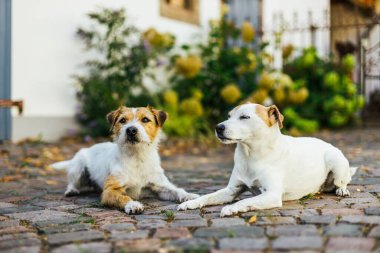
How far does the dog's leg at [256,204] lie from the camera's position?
4039 millimetres

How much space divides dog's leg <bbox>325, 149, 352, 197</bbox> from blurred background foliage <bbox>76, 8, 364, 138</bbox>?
601 centimetres

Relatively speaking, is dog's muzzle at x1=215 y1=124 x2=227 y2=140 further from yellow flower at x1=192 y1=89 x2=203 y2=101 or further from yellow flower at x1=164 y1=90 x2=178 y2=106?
yellow flower at x1=192 y1=89 x2=203 y2=101

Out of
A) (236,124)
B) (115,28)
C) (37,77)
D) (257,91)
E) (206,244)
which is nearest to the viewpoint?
(206,244)

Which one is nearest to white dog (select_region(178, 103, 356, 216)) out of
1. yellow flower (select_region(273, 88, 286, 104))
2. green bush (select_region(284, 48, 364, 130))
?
yellow flower (select_region(273, 88, 286, 104))

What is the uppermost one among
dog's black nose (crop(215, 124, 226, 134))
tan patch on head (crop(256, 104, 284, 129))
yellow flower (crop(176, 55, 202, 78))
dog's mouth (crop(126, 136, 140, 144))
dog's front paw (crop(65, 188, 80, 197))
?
yellow flower (crop(176, 55, 202, 78))

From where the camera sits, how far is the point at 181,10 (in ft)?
43.4

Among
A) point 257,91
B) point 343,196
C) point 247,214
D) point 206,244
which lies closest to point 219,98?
point 257,91

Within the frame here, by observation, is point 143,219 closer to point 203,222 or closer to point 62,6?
point 203,222

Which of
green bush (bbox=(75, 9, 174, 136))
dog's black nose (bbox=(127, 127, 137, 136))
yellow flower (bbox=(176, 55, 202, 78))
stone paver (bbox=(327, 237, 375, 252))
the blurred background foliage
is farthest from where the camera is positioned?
yellow flower (bbox=(176, 55, 202, 78))

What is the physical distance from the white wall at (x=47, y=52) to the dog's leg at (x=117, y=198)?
203 inches

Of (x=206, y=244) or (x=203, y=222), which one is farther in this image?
(x=203, y=222)

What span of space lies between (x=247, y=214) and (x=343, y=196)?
46.6 inches

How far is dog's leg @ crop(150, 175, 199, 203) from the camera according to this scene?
491cm

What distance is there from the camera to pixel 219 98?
12539 millimetres
